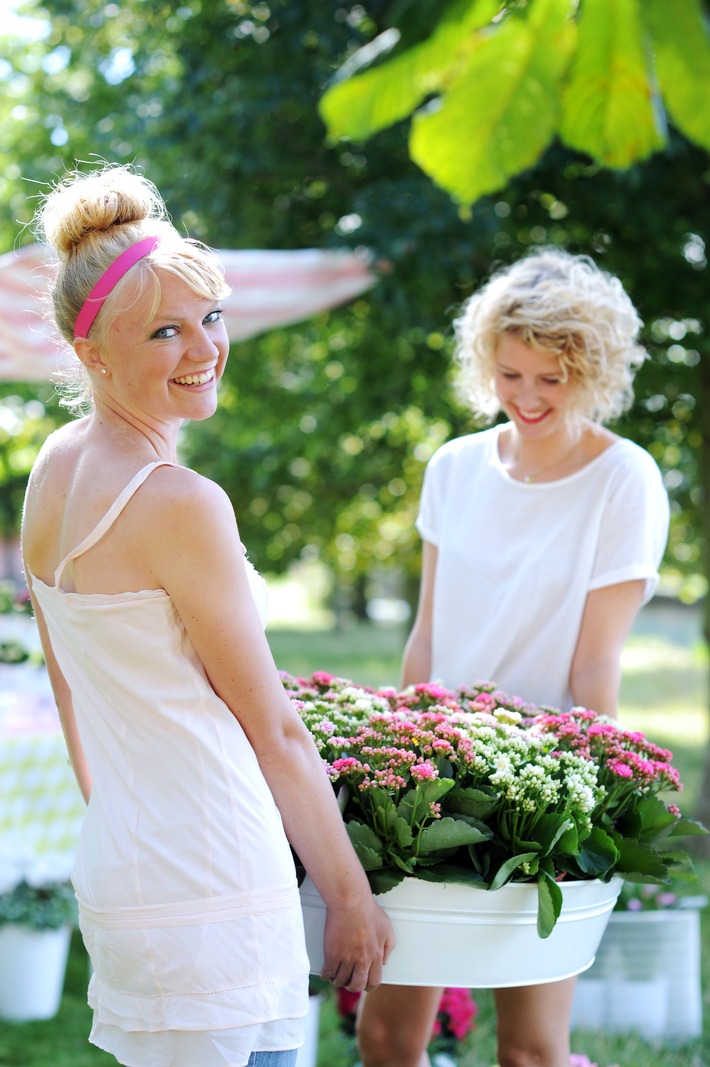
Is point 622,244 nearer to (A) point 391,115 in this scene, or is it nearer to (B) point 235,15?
(B) point 235,15

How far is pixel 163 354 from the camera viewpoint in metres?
1.64

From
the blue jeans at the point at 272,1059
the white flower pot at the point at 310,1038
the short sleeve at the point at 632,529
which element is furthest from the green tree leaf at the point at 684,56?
the white flower pot at the point at 310,1038

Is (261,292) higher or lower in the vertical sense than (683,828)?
higher

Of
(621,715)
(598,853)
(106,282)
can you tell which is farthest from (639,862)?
(621,715)

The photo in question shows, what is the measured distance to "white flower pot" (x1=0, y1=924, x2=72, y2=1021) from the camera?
4102 mm

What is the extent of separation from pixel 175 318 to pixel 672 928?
117 inches

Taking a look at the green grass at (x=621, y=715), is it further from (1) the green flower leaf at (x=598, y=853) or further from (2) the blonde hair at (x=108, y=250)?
(2) the blonde hair at (x=108, y=250)

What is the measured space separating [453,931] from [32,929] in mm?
2745

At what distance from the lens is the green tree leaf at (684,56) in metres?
0.92

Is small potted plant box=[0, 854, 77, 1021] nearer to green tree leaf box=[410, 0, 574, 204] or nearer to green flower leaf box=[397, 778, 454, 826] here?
green flower leaf box=[397, 778, 454, 826]

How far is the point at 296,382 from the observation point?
23.5ft

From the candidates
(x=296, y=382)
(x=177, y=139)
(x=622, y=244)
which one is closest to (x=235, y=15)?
(x=177, y=139)

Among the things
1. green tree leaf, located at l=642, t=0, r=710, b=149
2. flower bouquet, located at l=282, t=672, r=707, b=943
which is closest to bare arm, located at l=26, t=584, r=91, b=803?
flower bouquet, located at l=282, t=672, r=707, b=943

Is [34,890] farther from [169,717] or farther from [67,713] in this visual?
[169,717]
